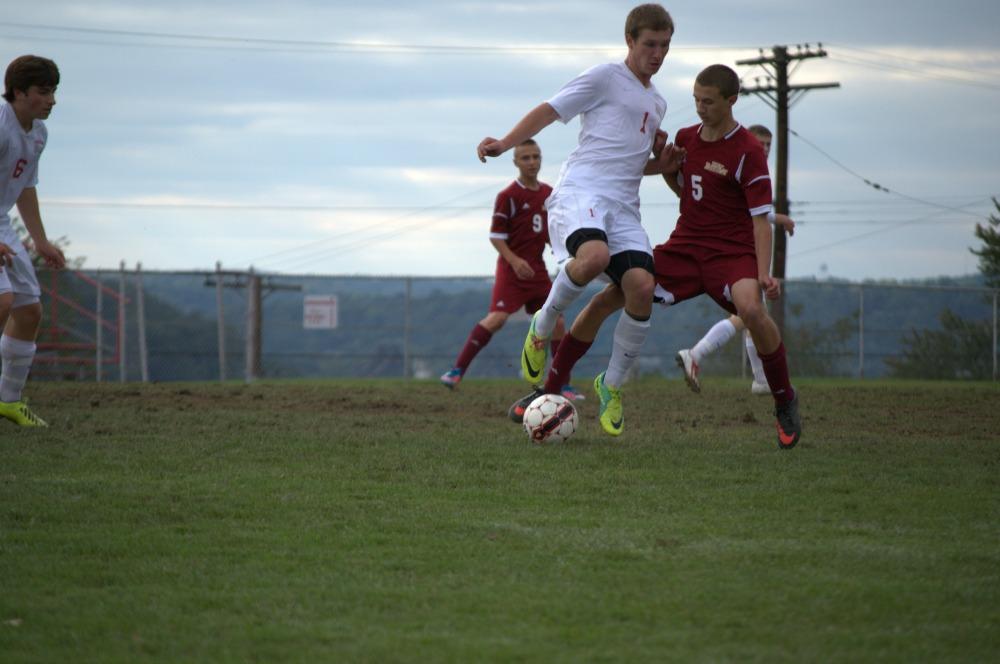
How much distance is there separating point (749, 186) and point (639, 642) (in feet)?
13.8

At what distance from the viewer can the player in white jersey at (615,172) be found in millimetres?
6785

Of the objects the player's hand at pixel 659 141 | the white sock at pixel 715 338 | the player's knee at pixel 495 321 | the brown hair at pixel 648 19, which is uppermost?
the brown hair at pixel 648 19

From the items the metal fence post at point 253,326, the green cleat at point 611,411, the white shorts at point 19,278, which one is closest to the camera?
the green cleat at point 611,411

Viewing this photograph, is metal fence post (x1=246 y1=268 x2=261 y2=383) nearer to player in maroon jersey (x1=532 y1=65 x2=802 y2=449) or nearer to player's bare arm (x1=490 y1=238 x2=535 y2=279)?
player's bare arm (x1=490 y1=238 x2=535 y2=279)

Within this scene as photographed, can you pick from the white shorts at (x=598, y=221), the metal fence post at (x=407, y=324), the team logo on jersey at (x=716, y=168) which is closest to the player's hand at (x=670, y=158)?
the team logo on jersey at (x=716, y=168)

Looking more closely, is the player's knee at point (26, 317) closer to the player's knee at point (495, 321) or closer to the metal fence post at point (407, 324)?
the player's knee at point (495, 321)

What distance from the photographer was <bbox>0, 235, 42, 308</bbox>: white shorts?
288 inches

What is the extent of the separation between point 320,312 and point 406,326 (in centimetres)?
239

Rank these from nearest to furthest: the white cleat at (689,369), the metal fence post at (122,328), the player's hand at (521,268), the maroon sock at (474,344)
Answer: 1. the white cleat at (689,369)
2. the player's hand at (521,268)
3. the maroon sock at (474,344)
4. the metal fence post at (122,328)

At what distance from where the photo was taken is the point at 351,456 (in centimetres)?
643

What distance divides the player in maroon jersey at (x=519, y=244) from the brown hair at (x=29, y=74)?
497 cm

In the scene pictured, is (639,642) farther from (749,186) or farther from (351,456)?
(749,186)

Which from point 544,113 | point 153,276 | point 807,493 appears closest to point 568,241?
point 544,113

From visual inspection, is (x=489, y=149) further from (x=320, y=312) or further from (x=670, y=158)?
(x=320, y=312)
